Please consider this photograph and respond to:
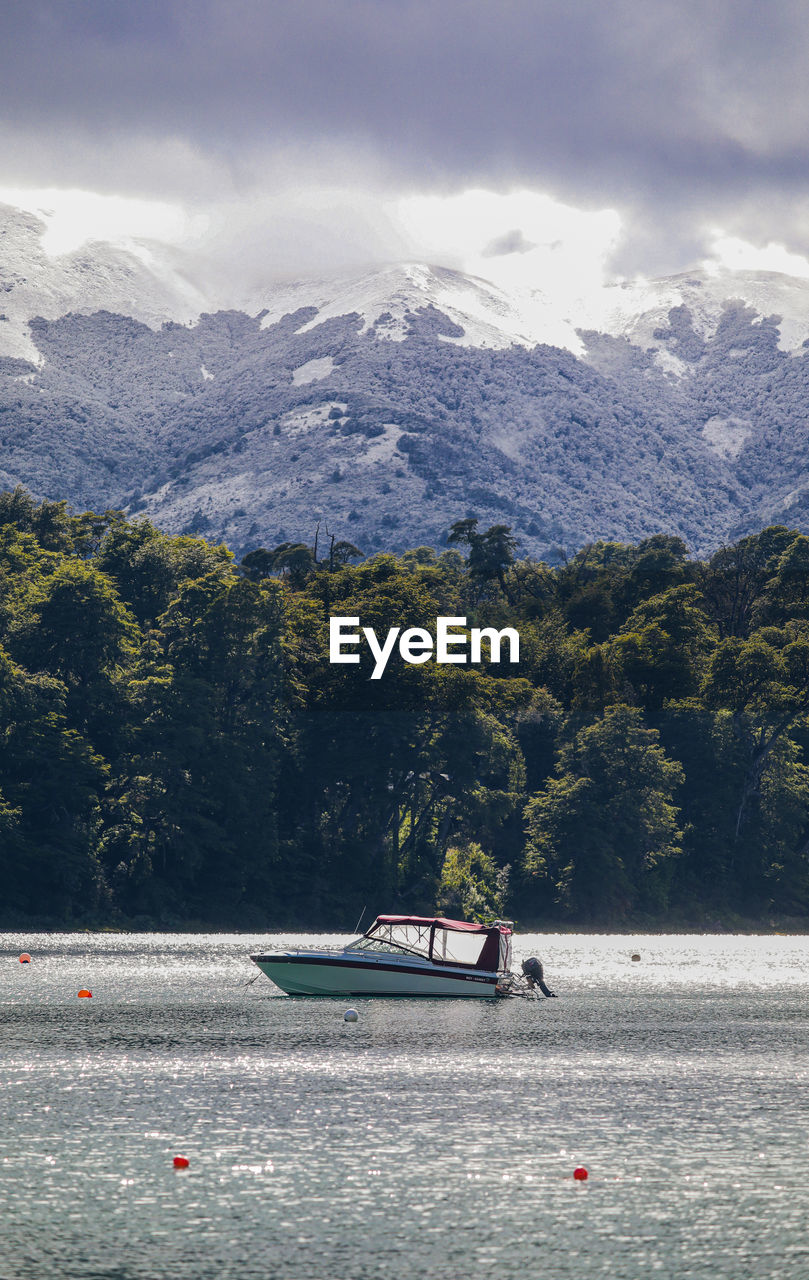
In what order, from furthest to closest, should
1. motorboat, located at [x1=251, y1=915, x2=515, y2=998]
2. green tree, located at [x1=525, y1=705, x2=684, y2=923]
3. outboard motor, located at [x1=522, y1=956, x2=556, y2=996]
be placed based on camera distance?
green tree, located at [x1=525, y1=705, x2=684, y2=923] → outboard motor, located at [x1=522, y1=956, x2=556, y2=996] → motorboat, located at [x1=251, y1=915, x2=515, y2=998]

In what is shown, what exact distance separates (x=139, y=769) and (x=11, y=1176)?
8949cm

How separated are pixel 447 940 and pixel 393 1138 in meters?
36.9

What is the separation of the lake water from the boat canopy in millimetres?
3549

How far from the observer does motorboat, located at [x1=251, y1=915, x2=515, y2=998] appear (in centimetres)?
7131

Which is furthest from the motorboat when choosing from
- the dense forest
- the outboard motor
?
the dense forest

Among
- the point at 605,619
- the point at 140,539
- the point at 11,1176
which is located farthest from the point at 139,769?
the point at 11,1176

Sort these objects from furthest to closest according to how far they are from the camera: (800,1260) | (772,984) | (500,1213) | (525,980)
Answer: (772,984)
(525,980)
(500,1213)
(800,1260)

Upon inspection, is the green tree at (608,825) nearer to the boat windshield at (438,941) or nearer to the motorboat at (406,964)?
the motorboat at (406,964)

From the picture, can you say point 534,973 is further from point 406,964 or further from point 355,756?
point 355,756

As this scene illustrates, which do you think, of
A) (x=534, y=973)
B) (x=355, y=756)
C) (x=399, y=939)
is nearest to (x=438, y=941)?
(x=399, y=939)

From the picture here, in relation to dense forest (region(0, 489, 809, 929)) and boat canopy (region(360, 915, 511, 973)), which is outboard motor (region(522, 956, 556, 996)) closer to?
boat canopy (region(360, 915, 511, 973))

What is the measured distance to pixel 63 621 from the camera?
12500cm

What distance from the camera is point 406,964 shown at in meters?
72.1

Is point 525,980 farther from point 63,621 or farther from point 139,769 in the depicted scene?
point 63,621
